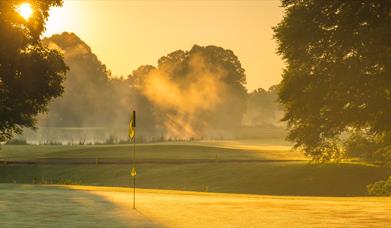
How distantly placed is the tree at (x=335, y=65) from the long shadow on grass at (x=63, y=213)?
59.7 feet

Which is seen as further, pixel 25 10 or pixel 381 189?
pixel 381 189

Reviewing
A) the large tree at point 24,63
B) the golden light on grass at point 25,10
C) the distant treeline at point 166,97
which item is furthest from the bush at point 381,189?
the distant treeline at point 166,97

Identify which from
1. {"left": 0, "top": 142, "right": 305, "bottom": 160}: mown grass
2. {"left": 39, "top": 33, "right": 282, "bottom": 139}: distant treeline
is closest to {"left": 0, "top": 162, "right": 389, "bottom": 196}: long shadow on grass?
{"left": 0, "top": 142, "right": 305, "bottom": 160}: mown grass

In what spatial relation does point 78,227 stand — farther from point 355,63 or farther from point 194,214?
point 355,63

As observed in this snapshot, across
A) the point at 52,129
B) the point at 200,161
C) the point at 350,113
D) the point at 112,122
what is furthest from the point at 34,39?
the point at 112,122

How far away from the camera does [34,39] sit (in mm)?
42219

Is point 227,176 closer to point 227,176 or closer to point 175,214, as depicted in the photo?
point 227,176

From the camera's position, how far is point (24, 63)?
40.9 meters

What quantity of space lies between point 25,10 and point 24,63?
319 cm

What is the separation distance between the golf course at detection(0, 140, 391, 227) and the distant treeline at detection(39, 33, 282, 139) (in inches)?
2991

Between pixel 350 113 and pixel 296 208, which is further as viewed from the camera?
pixel 350 113

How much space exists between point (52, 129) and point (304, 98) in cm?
13919

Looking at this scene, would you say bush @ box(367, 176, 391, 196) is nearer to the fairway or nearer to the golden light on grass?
the fairway

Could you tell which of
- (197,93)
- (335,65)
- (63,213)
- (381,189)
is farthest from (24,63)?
(197,93)
